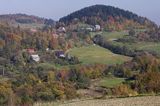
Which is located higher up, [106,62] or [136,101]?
[136,101]

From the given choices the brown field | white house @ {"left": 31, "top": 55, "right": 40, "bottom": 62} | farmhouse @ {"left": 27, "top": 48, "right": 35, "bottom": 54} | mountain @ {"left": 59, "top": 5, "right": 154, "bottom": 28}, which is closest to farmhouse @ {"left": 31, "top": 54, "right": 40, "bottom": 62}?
white house @ {"left": 31, "top": 55, "right": 40, "bottom": 62}

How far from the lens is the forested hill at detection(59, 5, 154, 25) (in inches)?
6216

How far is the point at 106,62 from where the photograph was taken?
87625mm

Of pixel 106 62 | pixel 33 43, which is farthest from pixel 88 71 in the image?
pixel 33 43

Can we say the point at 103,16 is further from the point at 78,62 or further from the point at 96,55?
the point at 78,62

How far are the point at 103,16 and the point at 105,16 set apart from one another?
79 cm

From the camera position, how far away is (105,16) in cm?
16212

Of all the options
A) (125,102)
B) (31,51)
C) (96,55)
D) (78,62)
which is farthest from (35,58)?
(125,102)

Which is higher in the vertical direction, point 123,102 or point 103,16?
point 103,16

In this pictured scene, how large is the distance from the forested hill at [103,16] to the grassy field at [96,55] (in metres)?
48.5

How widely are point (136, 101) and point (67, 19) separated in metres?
159

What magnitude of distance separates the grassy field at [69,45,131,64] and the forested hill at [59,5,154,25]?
48.5 metres

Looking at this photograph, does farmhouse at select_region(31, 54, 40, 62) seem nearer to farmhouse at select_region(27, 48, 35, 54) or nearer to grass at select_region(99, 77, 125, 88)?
farmhouse at select_region(27, 48, 35, 54)

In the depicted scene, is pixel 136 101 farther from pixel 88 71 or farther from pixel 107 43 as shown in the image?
pixel 107 43
